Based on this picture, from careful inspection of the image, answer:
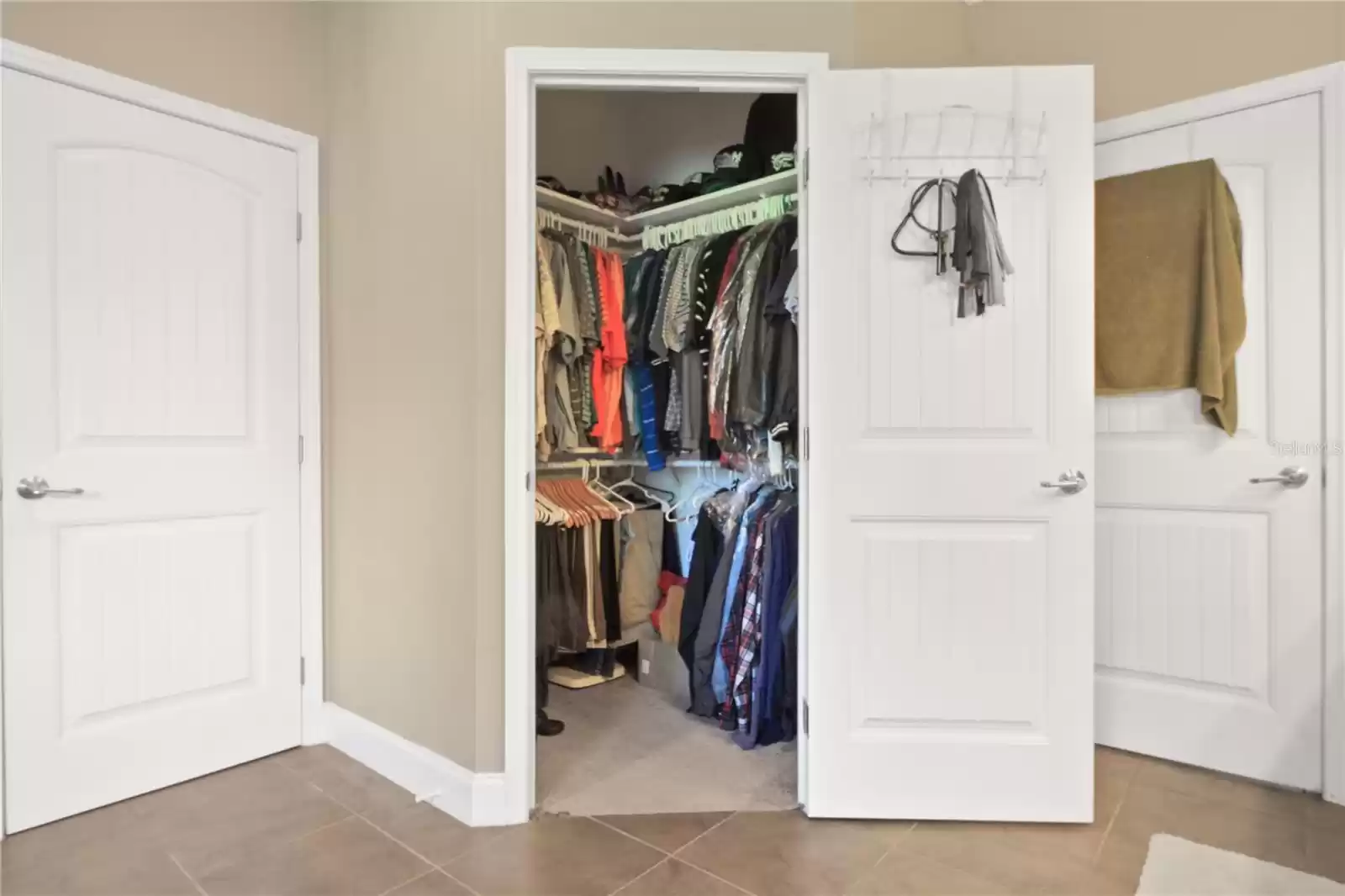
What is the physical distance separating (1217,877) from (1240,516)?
3.50 ft

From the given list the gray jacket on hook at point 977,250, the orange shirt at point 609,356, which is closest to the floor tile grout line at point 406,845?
the orange shirt at point 609,356

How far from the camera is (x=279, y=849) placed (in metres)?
1.81

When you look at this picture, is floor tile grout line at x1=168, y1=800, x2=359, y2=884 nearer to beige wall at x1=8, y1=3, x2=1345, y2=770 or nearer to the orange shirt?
beige wall at x1=8, y1=3, x2=1345, y2=770

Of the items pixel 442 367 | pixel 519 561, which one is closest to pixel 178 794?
pixel 519 561

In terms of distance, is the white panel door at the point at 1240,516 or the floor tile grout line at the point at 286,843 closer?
the floor tile grout line at the point at 286,843

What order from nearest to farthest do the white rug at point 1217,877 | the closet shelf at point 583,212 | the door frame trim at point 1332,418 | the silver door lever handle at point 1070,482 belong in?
1. the white rug at point 1217,877
2. the silver door lever handle at point 1070,482
3. the door frame trim at point 1332,418
4. the closet shelf at point 583,212

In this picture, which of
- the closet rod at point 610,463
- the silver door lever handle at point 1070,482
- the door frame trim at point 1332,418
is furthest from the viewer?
the closet rod at point 610,463

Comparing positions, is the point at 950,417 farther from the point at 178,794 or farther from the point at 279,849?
the point at 178,794

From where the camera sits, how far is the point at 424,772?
2.07m

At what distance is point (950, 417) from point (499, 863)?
1636 millimetres

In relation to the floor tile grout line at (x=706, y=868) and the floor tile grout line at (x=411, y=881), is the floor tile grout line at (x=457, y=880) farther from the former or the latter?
the floor tile grout line at (x=706, y=868)

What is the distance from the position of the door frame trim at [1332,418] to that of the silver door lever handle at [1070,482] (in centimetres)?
87

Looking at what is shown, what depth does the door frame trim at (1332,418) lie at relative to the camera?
2.03 m

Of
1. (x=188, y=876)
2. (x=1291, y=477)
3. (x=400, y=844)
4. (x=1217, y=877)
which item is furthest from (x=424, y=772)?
(x=1291, y=477)
